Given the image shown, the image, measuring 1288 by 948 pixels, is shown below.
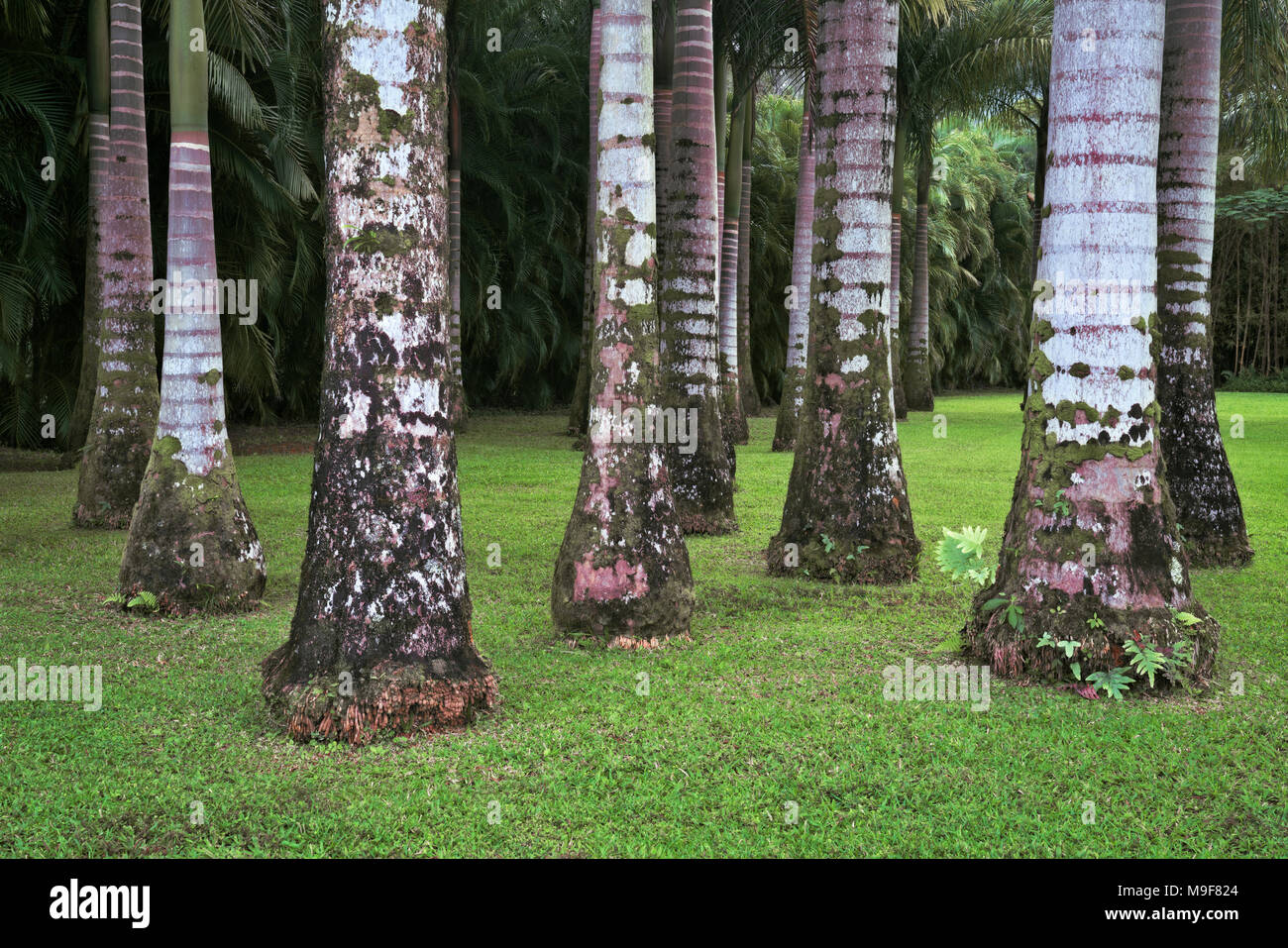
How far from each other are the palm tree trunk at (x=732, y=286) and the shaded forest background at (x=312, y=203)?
1.32 m

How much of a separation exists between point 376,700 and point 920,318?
24.1 m

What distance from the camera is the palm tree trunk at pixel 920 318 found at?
26406 mm

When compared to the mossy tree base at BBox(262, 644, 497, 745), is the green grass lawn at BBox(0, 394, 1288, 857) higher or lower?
lower

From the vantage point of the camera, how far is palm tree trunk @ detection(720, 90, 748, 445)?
15.9 metres

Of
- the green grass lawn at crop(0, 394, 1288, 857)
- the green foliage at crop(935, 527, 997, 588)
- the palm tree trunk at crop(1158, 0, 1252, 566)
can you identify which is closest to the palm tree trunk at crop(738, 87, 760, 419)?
the palm tree trunk at crop(1158, 0, 1252, 566)

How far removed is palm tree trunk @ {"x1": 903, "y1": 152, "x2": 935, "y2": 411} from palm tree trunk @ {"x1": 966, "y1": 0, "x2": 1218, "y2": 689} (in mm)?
20634

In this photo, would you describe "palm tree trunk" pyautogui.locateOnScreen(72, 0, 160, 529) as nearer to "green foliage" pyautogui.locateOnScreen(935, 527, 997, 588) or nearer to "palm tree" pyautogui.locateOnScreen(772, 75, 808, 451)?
"green foliage" pyautogui.locateOnScreen(935, 527, 997, 588)

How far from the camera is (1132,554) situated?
549cm

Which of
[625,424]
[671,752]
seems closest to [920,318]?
[625,424]

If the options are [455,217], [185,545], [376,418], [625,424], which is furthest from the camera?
[455,217]

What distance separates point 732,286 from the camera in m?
16.9

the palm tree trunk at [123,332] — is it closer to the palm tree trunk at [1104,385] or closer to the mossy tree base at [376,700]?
the mossy tree base at [376,700]

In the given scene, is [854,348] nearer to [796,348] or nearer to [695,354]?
[695,354]

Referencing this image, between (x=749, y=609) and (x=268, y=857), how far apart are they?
4068 mm
